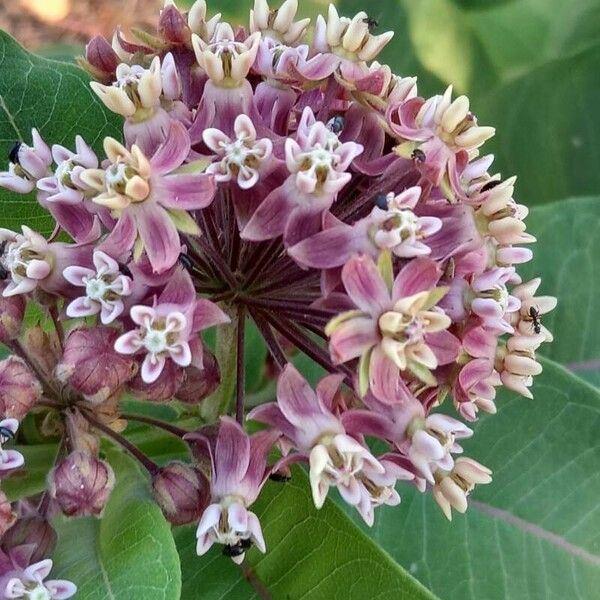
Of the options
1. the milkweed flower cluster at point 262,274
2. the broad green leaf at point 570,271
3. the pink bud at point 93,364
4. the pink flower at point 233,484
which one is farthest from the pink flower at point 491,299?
the broad green leaf at point 570,271

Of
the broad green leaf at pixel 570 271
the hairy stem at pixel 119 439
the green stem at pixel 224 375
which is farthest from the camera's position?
the broad green leaf at pixel 570 271

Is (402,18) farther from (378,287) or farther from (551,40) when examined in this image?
(378,287)

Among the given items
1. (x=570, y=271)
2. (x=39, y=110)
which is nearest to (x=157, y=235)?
(x=39, y=110)

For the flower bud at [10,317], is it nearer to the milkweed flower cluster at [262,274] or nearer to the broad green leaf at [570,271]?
the milkweed flower cluster at [262,274]

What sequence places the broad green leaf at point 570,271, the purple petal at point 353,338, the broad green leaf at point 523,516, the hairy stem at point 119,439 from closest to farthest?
1. the purple petal at point 353,338
2. the hairy stem at point 119,439
3. the broad green leaf at point 523,516
4. the broad green leaf at point 570,271

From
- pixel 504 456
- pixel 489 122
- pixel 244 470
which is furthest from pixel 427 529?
pixel 489 122

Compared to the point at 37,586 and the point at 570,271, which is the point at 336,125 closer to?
the point at 37,586
